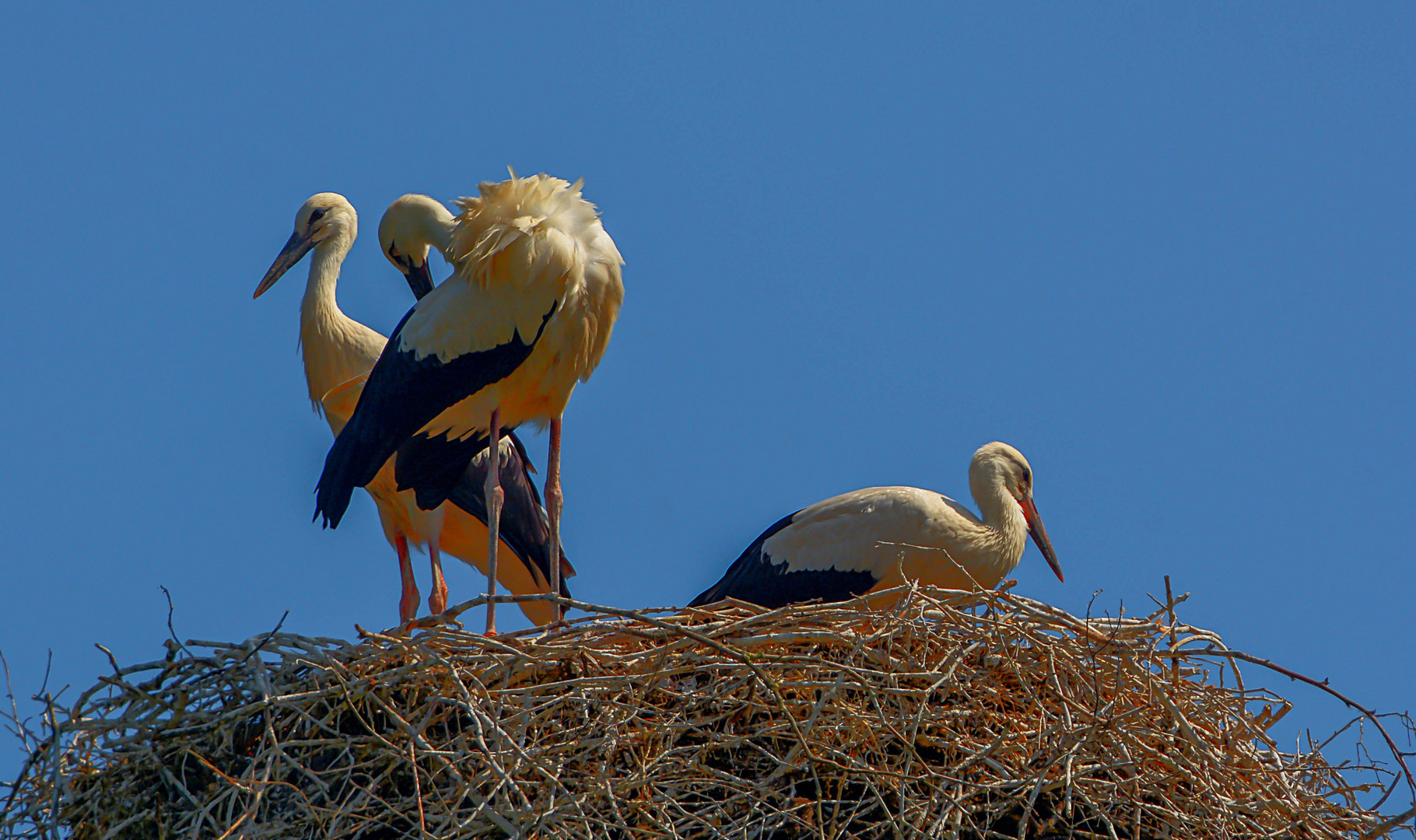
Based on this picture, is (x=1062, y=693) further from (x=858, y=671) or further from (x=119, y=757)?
(x=119, y=757)

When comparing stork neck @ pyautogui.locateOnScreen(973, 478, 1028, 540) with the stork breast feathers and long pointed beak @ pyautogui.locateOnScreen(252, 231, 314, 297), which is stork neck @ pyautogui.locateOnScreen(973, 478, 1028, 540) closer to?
the stork breast feathers

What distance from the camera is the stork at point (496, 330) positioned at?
224 inches

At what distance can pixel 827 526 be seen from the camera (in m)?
6.99

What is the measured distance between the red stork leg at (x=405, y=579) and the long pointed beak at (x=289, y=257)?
1390 mm

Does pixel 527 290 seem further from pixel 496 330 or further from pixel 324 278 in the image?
pixel 324 278

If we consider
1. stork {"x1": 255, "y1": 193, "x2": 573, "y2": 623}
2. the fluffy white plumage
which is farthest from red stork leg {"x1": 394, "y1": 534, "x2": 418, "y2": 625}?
the fluffy white plumage

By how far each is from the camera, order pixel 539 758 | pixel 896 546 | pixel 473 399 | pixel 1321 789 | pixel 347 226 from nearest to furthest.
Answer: pixel 539 758 → pixel 1321 789 → pixel 473 399 → pixel 896 546 → pixel 347 226

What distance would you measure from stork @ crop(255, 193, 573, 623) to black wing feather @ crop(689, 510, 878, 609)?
950mm

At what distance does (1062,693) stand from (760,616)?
0.87m


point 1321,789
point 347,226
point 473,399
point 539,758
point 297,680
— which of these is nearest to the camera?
point 539,758

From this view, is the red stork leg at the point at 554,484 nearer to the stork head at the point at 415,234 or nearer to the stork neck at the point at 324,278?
the stork head at the point at 415,234

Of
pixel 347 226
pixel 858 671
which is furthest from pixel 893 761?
pixel 347 226

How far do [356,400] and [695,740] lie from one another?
3.54 metres

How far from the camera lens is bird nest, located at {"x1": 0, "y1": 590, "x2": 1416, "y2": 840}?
4.07 m
